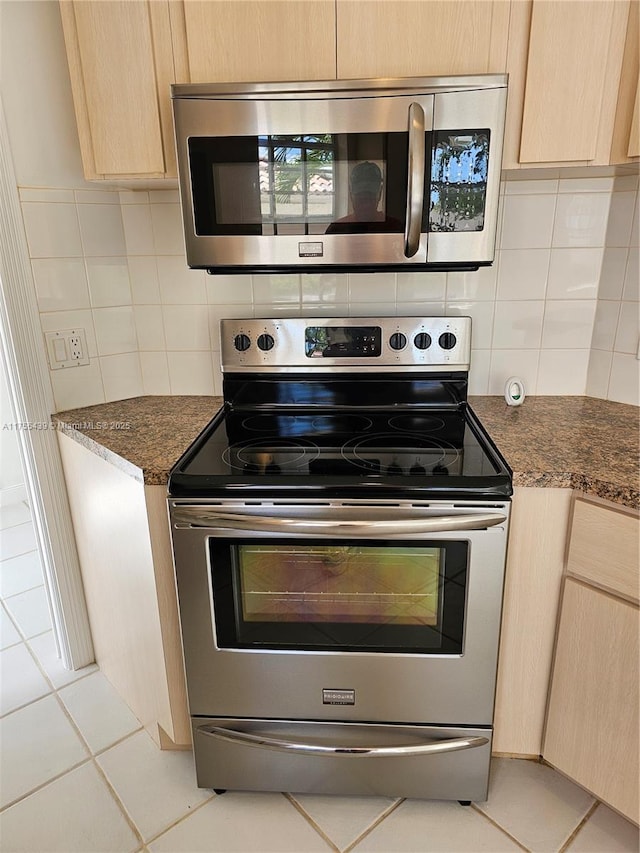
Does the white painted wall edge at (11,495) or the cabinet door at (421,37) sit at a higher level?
the cabinet door at (421,37)

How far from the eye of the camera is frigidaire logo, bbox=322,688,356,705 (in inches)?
49.8

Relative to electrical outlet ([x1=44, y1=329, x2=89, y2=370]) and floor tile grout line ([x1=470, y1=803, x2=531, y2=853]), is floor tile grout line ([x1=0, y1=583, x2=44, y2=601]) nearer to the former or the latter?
electrical outlet ([x1=44, y1=329, x2=89, y2=370])

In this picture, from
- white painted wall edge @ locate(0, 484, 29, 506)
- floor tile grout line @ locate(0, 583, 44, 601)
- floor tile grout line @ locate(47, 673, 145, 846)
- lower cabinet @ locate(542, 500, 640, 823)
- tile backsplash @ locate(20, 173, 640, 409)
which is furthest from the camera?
white painted wall edge @ locate(0, 484, 29, 506)

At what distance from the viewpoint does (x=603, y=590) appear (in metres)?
1.14

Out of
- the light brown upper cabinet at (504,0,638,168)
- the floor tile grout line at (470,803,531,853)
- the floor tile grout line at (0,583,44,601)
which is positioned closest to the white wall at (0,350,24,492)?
the floor tile grout line at (0,583,44,601)

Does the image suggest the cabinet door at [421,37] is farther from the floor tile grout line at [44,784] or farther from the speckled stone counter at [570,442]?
the floor tile grout line at [44,784]

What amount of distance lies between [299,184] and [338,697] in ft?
4.02

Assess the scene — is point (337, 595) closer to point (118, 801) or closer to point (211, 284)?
point (118, 801)

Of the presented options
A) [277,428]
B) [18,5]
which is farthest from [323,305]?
[18,5]

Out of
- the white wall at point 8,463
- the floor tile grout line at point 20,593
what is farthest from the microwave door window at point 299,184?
the white wall at point 8,463

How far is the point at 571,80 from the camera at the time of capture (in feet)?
3.96

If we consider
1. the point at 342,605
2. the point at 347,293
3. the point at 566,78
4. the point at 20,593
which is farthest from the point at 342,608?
the point at 20,593

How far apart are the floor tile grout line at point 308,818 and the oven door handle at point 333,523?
2.53 ft

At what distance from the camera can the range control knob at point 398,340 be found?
158 centimetres
